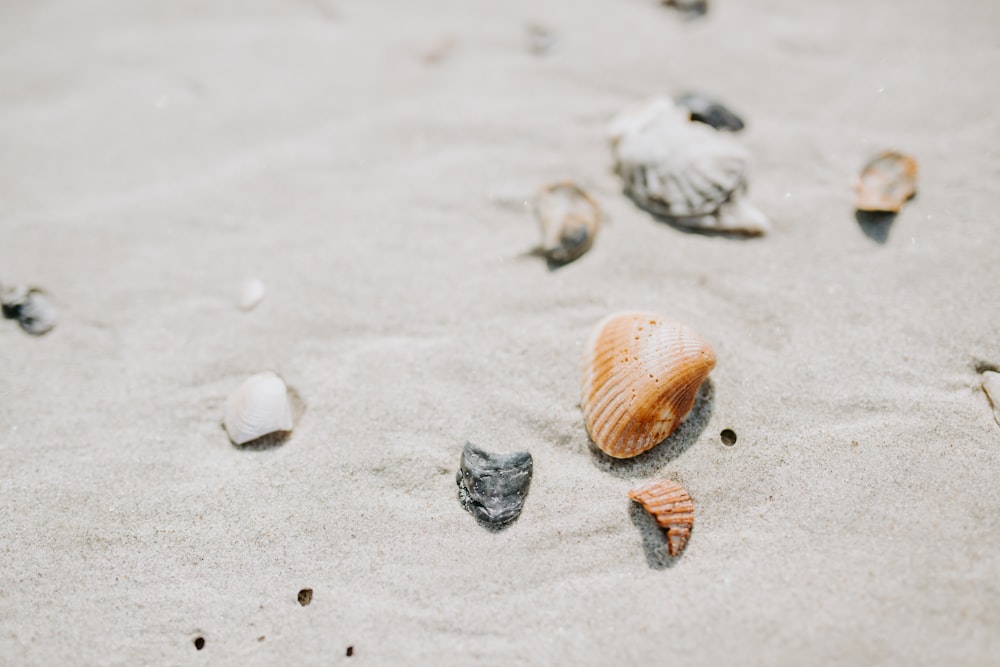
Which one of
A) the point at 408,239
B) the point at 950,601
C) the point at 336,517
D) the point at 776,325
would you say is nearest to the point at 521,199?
the point at 408,239

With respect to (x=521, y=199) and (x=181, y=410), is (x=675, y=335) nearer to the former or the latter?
(x=521, y=199)

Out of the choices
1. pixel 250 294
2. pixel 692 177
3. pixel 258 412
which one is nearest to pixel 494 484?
pixel 258 412

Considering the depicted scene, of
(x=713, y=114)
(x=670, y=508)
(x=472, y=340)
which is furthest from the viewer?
(x=713, y=114)

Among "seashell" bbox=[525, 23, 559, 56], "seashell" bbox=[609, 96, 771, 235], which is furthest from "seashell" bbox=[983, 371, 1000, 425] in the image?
"seashell" bbox=[525, 23, 559, 56]

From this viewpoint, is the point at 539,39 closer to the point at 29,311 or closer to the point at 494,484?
the point at 494,484

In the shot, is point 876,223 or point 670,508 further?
point 876,223

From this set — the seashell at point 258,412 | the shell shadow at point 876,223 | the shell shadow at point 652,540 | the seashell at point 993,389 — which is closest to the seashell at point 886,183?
the shell shadow at point 876,223
